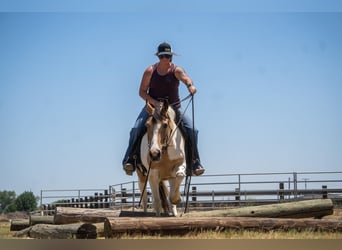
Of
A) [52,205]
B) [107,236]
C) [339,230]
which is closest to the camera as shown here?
[107,236]

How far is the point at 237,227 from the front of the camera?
956 centimetres

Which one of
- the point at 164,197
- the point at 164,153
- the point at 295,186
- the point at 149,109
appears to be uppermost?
the point at 149,109

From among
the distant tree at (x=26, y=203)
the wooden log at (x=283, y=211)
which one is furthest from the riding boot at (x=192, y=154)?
the distant tree at (x=26, y=203)

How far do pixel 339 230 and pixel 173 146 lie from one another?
A: 3.13 meters

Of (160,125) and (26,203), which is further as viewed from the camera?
(26,203)

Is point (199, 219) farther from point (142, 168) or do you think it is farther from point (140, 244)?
point (142, 168)

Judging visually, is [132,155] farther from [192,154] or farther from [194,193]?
[194,193]

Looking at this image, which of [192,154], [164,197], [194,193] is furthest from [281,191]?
[164,197]

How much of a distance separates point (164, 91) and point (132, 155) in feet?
4.20

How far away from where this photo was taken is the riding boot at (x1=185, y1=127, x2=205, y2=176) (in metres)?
12.0

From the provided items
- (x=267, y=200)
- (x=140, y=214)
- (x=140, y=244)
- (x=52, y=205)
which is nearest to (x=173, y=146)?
(x=140, y=214)

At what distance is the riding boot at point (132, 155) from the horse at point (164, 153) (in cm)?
27

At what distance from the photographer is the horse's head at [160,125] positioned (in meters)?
11.2

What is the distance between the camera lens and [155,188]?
1157 centimetres
